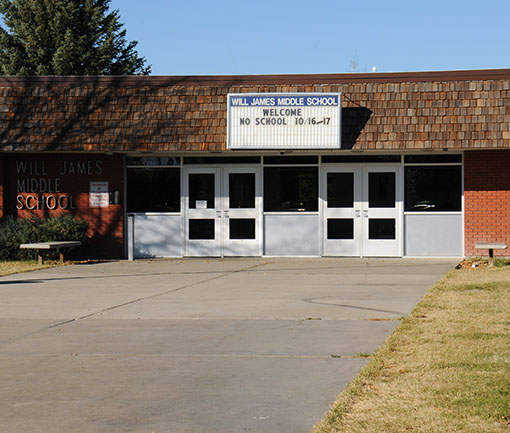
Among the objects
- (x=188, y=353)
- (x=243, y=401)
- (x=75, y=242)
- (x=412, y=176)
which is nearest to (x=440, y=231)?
(x=412, y=176)

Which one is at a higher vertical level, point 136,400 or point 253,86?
point 253,86

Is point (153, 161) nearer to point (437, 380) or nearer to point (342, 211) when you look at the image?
point (342, 211)

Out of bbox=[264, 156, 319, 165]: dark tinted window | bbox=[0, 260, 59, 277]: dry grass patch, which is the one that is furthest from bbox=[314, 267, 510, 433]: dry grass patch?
bbox=[264, 156, 319, 165]: dark tinted window

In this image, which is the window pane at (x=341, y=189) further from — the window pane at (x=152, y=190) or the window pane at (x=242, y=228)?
the window pane at (x=152, y=190)

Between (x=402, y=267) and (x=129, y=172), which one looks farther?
(x=129, y=172)

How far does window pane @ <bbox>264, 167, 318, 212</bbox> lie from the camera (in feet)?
70.6

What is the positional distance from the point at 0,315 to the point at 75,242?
352 inches

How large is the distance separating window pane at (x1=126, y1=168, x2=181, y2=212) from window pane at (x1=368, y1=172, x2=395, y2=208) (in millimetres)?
4886

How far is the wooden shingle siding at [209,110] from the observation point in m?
19.7

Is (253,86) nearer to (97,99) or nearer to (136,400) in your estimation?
(97,99)

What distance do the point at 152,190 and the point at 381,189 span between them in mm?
5851

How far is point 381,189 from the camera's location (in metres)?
21.3

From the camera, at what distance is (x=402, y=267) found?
1844 centimetres

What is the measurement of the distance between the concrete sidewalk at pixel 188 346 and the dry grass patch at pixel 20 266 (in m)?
1.78
